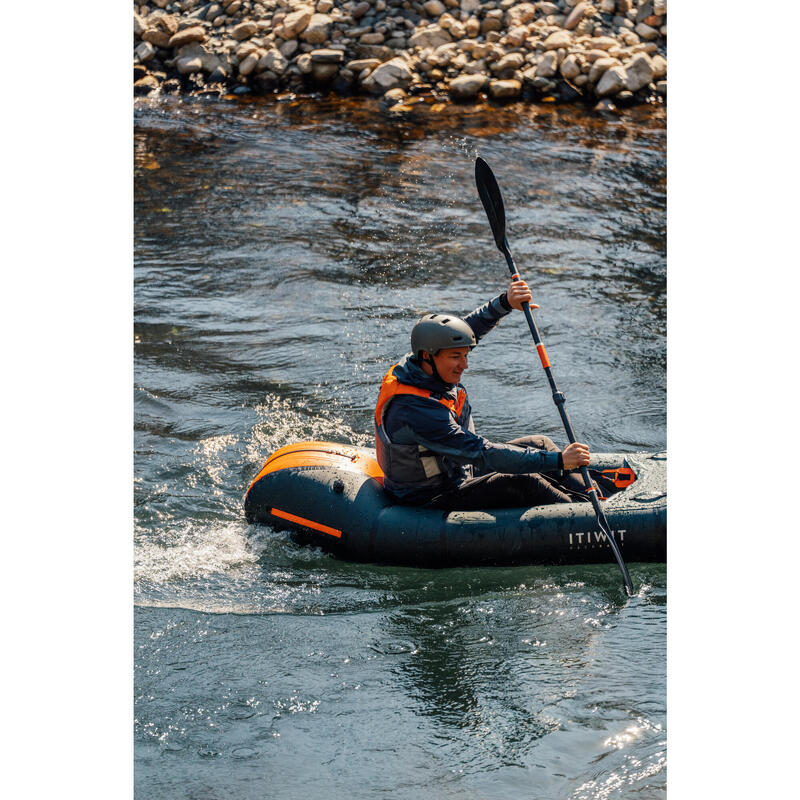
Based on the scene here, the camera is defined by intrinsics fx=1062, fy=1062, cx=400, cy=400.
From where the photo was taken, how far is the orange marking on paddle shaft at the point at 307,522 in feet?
19.8

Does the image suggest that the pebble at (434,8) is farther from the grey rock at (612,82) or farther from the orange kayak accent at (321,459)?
the orange kayak accent at (321,459)

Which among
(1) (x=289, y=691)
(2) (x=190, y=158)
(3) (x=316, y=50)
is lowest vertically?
(1) (x=289, y=691)

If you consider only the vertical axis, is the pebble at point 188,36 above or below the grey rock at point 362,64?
above

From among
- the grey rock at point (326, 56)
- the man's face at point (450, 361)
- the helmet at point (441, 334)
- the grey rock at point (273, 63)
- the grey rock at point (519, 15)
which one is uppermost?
the grey rock at point (519, 15)

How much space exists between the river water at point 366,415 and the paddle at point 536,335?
25 centimetres

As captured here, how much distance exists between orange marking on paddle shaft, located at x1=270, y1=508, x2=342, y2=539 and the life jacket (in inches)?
15.8

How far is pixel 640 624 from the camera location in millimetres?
5434

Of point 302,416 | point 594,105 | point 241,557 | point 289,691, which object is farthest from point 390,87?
point 289,691

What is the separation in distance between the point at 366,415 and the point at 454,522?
214cm

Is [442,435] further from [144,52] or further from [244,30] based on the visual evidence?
[144,52]

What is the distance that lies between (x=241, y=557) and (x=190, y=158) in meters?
9.01

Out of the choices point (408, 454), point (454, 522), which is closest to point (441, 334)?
point (408, 454)

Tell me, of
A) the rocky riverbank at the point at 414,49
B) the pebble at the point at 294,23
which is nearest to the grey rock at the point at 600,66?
the rocky riverbank at the point at 414,49

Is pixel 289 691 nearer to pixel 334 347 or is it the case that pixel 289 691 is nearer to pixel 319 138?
pixel 334 347
